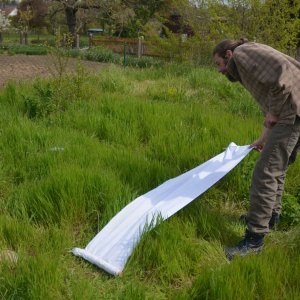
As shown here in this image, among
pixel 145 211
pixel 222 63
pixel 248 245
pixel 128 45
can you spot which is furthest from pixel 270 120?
pixel 128 45

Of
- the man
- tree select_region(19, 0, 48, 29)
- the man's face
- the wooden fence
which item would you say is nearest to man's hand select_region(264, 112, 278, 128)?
the man

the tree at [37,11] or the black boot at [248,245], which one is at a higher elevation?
the tree at [37,11]

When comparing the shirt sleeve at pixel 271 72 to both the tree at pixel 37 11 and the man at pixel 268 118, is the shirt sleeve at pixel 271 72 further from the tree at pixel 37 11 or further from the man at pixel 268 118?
the tree at pixel 37 11

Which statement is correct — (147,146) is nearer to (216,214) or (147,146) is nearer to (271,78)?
(216,214)

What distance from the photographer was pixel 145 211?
10.2ft

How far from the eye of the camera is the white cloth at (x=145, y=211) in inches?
107

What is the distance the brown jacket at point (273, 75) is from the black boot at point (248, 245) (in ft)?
2.59

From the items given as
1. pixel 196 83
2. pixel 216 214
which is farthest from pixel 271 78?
pixel 196 83

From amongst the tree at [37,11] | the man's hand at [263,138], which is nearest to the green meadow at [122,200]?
the man's hand at [263,138]

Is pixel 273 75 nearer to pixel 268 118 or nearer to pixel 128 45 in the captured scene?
pixel 268 118

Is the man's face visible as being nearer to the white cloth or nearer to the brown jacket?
the brown jacket

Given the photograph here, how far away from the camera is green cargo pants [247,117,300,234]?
2.83m

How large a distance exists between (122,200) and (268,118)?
124 cm

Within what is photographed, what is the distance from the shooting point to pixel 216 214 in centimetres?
330
